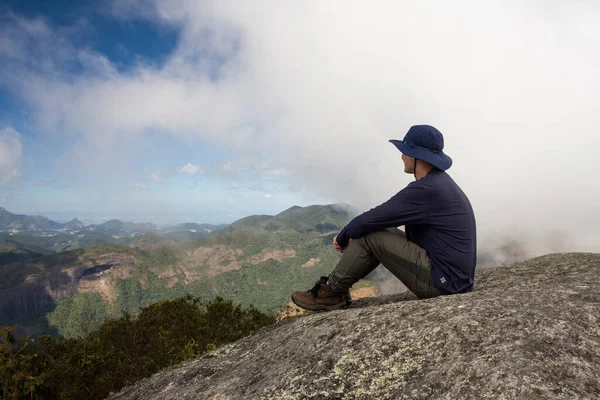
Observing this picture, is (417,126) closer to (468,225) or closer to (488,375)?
(468,225)

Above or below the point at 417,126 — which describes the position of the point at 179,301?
below

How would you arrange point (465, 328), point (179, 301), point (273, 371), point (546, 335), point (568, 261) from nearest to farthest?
1. point (546, 335)
2. point (465, 328)
3. point (273, 371)
4. point (568, 261)
5. point (179, 301)

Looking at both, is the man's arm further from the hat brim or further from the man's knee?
the hat brim

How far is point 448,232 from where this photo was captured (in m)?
5.95

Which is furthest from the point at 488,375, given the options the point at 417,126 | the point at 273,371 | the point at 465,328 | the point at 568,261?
the point at 568,261

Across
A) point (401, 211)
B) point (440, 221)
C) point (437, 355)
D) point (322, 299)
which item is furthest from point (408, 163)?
point (437, 355)

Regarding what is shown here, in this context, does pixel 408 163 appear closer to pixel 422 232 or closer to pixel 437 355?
pixel 422 232

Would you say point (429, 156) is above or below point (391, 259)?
above

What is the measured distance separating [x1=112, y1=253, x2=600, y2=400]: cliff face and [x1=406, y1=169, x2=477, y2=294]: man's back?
619mm

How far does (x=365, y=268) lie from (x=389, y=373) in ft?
8.81

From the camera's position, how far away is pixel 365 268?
21.7ft

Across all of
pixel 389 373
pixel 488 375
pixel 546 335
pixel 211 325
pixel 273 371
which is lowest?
pixel 211 325

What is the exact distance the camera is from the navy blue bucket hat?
240 inches

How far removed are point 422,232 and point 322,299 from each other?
8.38ft
